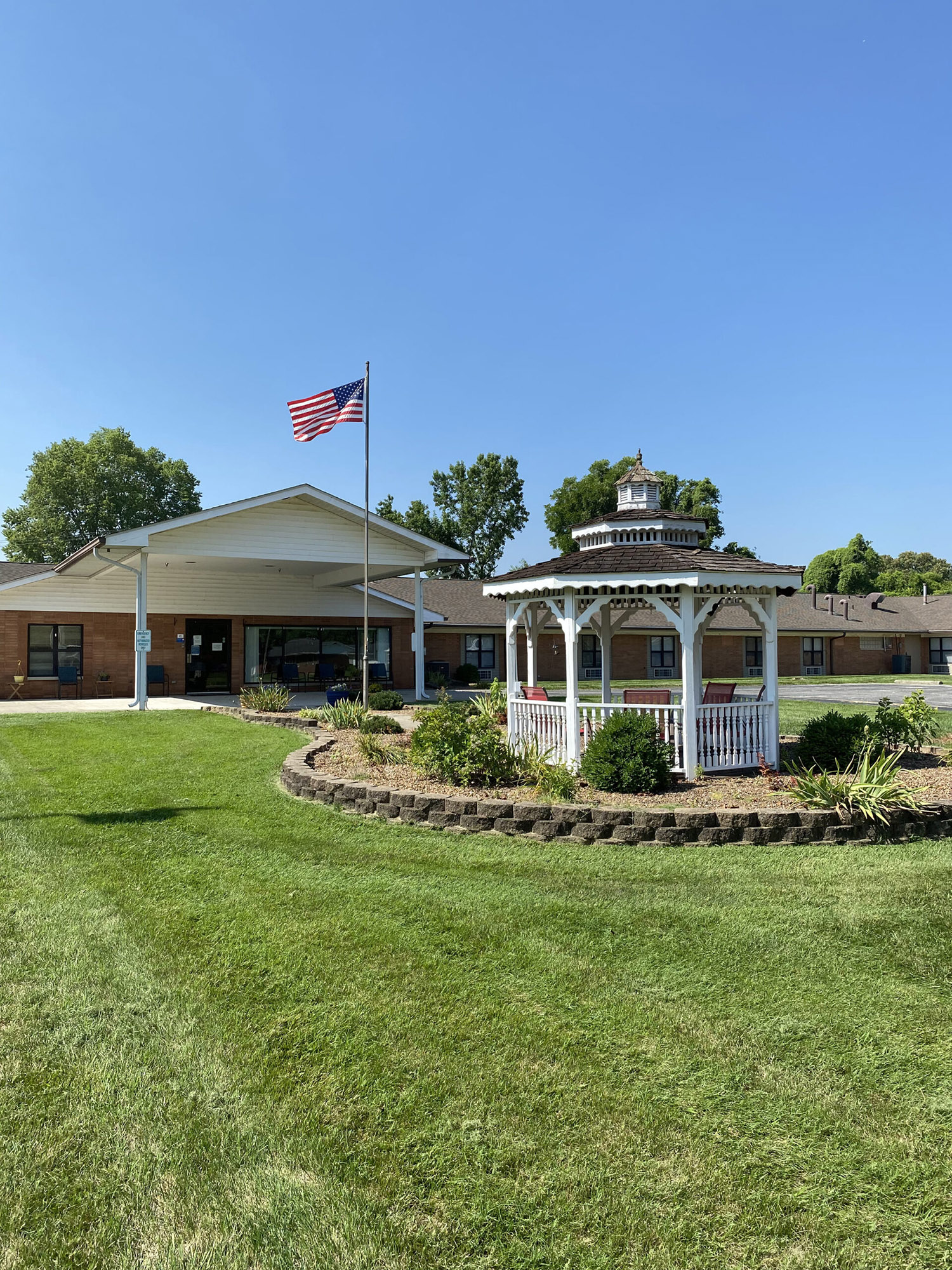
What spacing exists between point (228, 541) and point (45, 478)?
4255cm

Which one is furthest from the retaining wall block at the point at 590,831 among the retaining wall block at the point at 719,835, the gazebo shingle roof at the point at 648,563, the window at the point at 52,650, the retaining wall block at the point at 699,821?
the window at the point at 52,650

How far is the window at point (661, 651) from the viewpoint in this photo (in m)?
33.9

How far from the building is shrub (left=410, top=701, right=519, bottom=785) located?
11.6 m

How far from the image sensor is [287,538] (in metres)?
20.1

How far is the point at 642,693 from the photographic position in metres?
10.5

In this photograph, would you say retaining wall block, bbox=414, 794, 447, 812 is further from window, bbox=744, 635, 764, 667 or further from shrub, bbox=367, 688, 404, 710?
window, bbox=744, 635, 764, 667

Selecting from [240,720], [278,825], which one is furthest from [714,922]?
[240,720]

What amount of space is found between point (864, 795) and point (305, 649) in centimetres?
Result: 2088

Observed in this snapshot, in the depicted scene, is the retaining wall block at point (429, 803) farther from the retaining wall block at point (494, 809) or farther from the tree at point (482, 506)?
the tree at point (482, 506)

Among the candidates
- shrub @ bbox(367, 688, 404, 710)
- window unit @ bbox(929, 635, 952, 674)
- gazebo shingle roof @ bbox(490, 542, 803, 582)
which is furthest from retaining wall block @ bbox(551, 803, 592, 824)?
window unit @ bbox(929, 635, 952, 674)

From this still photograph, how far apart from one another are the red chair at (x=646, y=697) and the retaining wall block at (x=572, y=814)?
10.9ft

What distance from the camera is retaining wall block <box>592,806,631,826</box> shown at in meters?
7.11

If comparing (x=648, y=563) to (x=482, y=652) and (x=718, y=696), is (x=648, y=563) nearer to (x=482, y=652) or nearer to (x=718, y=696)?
(x=718, y=696)

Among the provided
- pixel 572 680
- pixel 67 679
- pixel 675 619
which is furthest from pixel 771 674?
pixel 67 679
